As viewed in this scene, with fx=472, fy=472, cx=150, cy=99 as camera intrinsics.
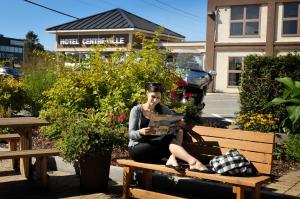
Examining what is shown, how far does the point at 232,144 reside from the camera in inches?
221

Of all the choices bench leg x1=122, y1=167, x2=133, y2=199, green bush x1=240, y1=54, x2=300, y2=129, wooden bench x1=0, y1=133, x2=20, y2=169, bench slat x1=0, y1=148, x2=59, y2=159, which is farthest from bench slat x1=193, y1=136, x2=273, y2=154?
green bush x1=240, y1=54, x2=300, y2=129

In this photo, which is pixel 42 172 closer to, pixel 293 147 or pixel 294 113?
pixel 294 113

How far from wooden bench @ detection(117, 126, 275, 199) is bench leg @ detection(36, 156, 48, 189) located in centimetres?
122

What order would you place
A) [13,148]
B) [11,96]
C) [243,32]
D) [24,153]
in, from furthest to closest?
[243,32], [11,96], [13,148], [24,153]

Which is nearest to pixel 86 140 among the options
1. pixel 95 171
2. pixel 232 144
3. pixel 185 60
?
pixel 95 171

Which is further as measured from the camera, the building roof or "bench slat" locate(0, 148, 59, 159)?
the building roof

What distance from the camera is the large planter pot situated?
6141 millimetres

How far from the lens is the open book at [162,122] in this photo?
18.0ft

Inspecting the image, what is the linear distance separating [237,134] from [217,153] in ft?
1.17

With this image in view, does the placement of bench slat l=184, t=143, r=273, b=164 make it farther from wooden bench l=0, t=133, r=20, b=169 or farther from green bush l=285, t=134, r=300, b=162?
wooden bench l=0, t=133, r=20, b=169

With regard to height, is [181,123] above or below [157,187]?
above

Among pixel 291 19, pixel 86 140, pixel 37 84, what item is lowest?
pixel 86 140

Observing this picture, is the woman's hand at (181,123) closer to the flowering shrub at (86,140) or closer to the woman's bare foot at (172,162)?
the woman's bare foot at (172,162)

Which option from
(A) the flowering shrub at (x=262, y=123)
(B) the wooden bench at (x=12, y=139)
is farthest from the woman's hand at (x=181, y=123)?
(A) the flowering shrub at (x=262, y=123)
